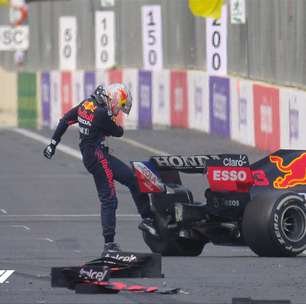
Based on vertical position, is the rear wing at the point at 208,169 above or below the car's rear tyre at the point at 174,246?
above

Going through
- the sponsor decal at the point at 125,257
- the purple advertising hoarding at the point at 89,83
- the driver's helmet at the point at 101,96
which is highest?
the driver's helmet at the point at 101,96

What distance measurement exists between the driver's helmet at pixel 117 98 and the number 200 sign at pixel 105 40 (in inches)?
1047

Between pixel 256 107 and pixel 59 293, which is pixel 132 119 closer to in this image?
pixel 256 107

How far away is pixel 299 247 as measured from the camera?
13594 millimetres

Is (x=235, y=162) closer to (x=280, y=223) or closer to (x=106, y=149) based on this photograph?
Result: (x=280, y=223)

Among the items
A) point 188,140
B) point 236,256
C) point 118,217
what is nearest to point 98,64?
point 188,140

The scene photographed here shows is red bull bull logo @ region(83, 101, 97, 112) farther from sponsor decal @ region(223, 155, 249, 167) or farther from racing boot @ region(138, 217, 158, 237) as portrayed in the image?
sponsor decal @ region(223, 155, 249, 167)

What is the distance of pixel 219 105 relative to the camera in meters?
31.1

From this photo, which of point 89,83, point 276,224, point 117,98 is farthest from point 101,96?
point 89,83

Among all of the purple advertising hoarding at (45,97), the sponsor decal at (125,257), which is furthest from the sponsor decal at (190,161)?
the purple advertising hoarding at (45,97)

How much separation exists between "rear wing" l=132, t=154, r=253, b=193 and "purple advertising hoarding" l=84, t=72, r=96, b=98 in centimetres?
2628

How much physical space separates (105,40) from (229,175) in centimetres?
2740

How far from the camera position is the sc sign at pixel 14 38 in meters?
47.9

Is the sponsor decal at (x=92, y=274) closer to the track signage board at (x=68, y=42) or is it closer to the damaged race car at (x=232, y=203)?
the damaged race car at (x=232, y=203)
